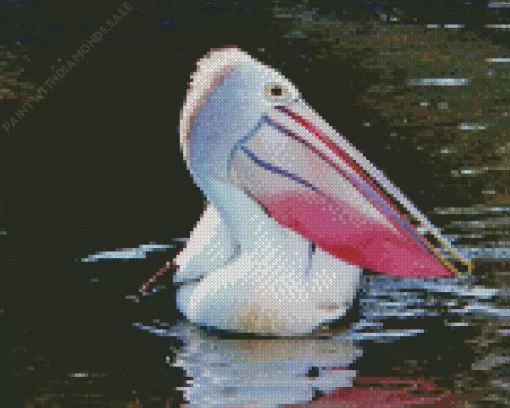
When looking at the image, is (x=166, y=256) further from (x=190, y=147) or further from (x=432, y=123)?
(x=432, y=123)

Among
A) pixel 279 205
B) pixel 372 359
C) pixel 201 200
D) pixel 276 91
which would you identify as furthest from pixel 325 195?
pixel 201 200

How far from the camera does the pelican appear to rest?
260 inches

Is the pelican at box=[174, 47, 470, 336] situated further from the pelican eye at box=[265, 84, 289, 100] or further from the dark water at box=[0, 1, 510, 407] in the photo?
the dark water at box=[0, 1, 510, 407]

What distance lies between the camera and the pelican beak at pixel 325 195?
661cm

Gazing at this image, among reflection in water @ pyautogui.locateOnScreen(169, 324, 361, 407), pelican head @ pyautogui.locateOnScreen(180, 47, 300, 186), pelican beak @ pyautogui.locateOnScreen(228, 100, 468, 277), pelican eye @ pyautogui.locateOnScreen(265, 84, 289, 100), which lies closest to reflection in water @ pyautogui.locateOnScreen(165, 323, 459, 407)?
reflection in water @ pyautogui.locateOnScreen(169, 324, 361, 407)

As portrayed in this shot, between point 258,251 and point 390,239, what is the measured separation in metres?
0.40

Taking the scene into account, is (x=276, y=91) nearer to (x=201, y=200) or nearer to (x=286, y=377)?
(x=286, y=377)

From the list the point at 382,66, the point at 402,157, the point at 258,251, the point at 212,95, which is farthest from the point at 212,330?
the point at 382,66

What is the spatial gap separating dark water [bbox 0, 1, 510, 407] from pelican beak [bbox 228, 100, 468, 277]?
24cm

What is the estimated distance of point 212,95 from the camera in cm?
660

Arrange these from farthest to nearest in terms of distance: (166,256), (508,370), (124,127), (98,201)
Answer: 1. (124,127)
2. (98,201)
3. (166,256)
4. (508,370)

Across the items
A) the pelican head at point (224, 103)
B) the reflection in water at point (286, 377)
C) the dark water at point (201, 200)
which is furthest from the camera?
the pelican head at point (224, 103)

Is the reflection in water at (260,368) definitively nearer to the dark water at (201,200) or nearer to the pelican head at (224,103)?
the dark water at (201,200)

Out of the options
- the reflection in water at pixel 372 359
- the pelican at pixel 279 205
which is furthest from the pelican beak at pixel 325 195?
the reflection in water at pixel 372 359
